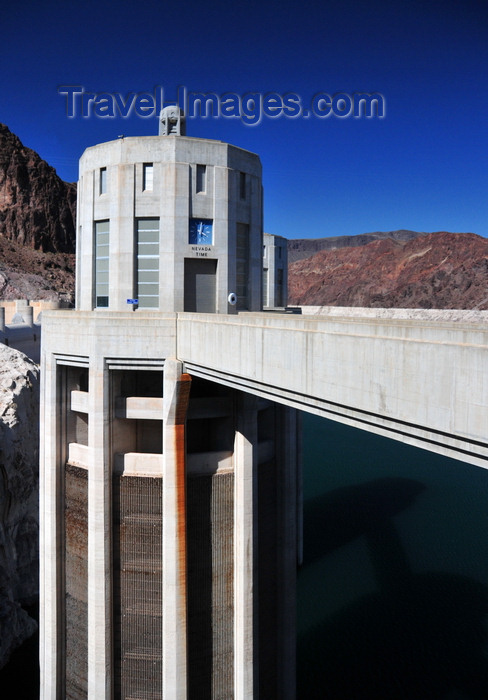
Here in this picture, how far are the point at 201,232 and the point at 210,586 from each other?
868cm

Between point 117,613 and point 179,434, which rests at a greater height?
point 179,434

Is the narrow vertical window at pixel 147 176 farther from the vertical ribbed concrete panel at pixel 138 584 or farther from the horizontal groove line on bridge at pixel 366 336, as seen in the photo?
the vertical ribbed concrete panel at pixel 138 584

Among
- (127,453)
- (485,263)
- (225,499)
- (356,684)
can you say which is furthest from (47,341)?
(485,263)

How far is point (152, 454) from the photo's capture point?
14.3m

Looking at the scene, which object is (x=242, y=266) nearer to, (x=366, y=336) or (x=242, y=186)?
(x=242, y=186)

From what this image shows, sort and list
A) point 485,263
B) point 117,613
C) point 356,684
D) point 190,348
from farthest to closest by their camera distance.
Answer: point 485,263 < point 356,684 < point 117,613 < point 190,348

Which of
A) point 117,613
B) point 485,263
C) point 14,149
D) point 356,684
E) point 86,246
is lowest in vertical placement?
point 356,684

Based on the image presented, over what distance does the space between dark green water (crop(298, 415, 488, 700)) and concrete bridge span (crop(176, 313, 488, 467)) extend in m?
16.2

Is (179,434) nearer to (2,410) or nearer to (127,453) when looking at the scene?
(127,453)

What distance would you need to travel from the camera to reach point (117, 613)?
1436 cm

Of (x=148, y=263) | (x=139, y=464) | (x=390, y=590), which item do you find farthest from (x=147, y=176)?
(x=390, y=590)

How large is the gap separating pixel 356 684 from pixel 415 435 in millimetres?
18208

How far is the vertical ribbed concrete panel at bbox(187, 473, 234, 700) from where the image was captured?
14.3m

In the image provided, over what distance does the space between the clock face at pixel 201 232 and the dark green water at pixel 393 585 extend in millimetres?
16788
